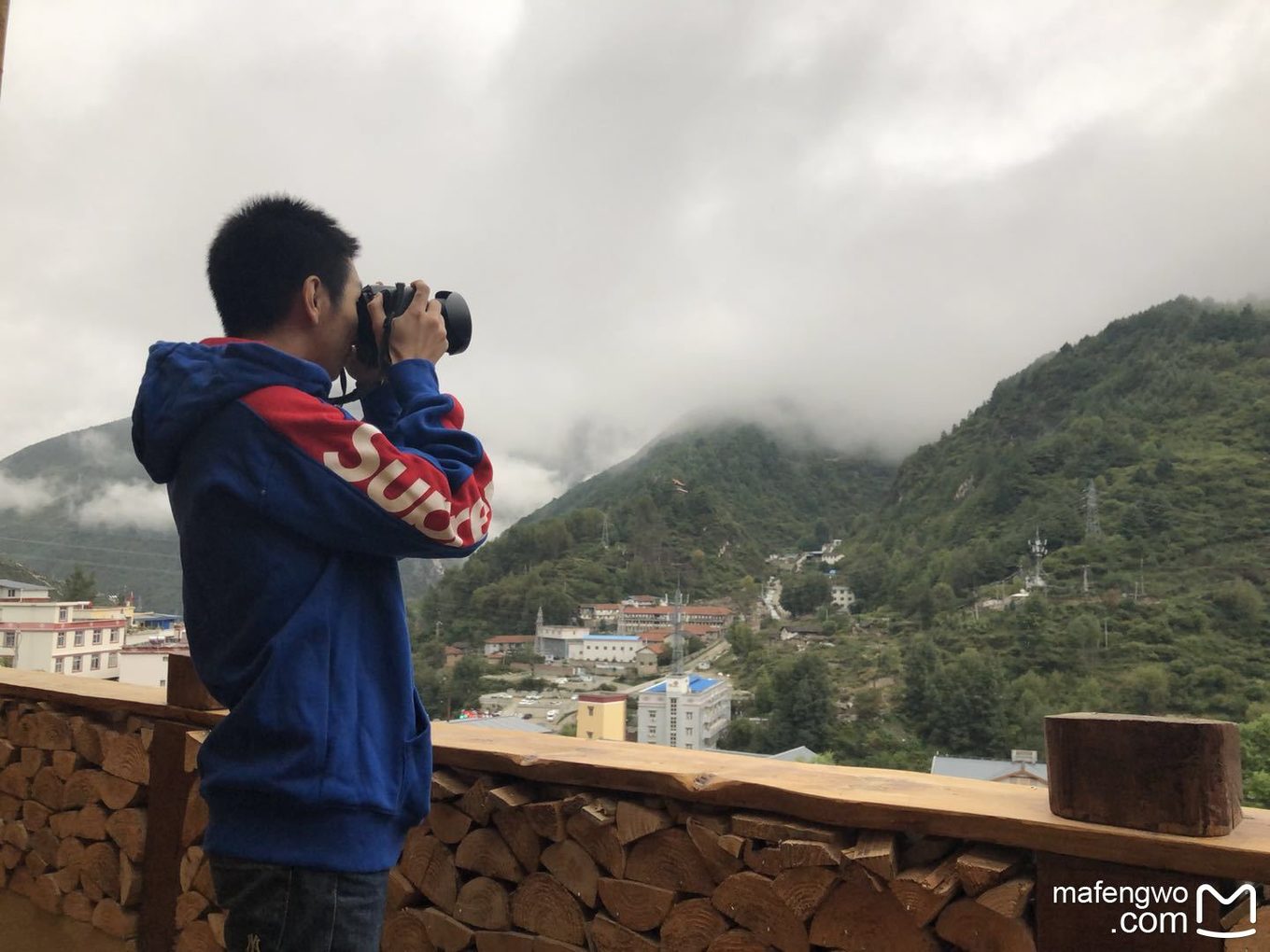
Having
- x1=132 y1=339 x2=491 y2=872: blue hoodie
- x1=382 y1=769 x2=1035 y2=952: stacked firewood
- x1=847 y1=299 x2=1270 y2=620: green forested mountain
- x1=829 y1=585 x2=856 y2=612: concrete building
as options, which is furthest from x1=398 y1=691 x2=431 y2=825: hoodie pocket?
x1=829 y1=585 x2=856 y2=612: concrete building

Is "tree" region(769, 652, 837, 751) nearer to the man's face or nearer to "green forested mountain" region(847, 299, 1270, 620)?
the man's face

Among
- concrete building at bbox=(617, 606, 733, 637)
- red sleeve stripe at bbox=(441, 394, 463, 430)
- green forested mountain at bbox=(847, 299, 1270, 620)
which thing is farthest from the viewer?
green forested mountain at bbox=(847, 299, 1270, 620)

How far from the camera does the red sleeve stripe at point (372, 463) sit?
73 cm

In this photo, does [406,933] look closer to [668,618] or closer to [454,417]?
[454,417]

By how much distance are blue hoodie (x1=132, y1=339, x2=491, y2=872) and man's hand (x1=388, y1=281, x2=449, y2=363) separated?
0.31 feet

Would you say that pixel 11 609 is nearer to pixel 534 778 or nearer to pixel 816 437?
pixel 534 778

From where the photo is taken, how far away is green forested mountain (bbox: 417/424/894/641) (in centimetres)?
1596

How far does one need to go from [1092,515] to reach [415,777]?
27.5 metres

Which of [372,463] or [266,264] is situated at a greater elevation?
[266,264]

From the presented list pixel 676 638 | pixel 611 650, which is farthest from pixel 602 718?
pixel 676 638

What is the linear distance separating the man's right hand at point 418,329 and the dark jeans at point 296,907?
0.52 metres

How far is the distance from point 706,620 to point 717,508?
291 inches

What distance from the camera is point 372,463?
2.41ft

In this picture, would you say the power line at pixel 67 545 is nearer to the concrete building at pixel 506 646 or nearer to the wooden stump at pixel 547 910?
the concrete building at pixel 506 646
